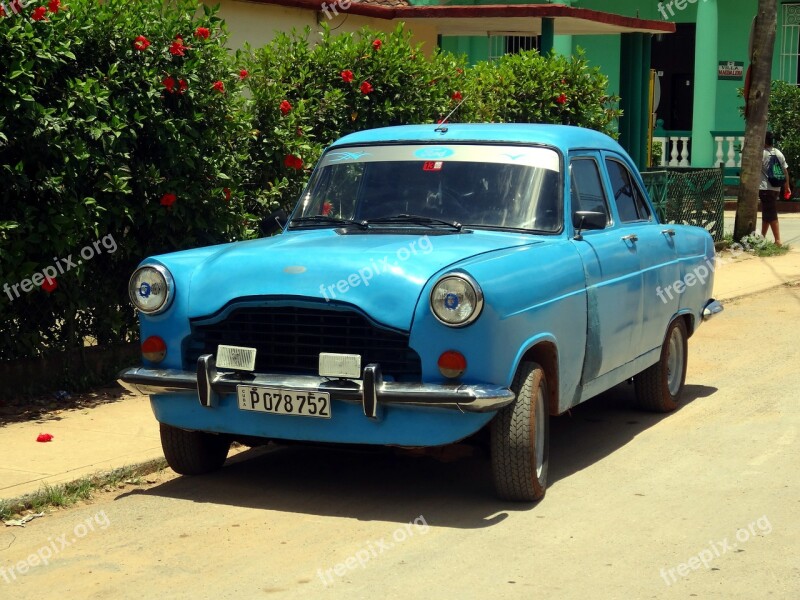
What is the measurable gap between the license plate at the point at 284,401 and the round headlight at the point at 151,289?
68cm

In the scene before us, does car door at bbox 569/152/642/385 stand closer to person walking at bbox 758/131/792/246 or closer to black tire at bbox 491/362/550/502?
black tire at bbox 491/362/550/502

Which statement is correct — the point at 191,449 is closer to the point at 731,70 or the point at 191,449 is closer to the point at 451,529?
the point at 451,529

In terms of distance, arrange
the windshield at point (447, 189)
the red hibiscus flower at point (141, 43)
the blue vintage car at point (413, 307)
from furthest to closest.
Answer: the red hibiscus flower at point (141, 43) → the windshield at point (447, 189) → the blue vintage car at point (413, 307)

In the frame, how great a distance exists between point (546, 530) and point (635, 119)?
16.0m

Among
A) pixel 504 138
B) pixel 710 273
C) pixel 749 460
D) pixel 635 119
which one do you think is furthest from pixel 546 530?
pixel 635 119

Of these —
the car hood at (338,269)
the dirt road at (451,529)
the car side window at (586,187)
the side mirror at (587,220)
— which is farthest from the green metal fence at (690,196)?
the car hood at (338,269)

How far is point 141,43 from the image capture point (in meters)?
8.84

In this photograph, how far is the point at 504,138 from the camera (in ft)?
24.4

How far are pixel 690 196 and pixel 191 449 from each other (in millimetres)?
13020

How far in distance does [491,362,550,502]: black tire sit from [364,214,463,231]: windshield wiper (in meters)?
1.04

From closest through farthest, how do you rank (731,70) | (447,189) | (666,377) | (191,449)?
(191,449)
(447,189)
(666,377)
(731,70)

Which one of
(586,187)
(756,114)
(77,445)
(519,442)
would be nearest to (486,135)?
(586,187)

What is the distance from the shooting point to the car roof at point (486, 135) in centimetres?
745

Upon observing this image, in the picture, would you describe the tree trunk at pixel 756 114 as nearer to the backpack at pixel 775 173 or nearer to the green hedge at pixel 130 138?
the backpack at pixel 775 173
